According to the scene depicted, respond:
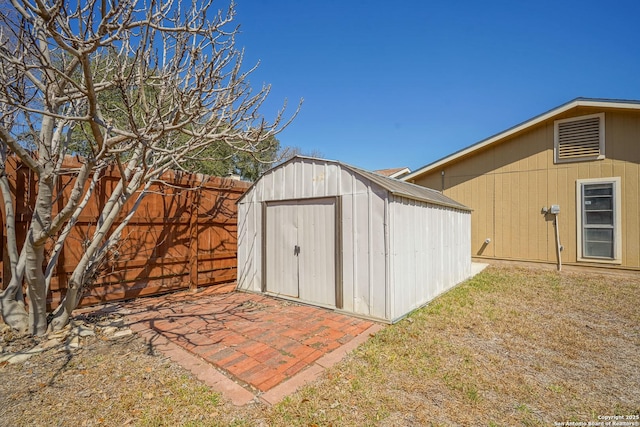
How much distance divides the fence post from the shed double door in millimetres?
1592

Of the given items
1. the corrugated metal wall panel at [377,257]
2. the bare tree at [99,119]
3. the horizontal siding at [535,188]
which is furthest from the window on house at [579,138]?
the bare tree at [99,119]

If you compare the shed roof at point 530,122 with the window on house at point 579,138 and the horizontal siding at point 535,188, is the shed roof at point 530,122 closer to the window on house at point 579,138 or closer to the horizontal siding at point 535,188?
the horizontal siding at point 535,188

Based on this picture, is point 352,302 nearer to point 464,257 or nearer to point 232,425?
point 232,425

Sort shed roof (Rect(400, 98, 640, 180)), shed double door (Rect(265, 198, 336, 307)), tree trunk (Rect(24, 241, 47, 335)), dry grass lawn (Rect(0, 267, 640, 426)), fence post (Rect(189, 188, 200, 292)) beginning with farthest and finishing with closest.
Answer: shed roof (Rect(400, 98, 640, 180)) < fence post (Rect(189, 188, 200, 292)) < shed double door (Rect(265, 198, 336, 307)) < tree trunk (Rect(24, 241, 47, 335)) < dry grass lawn (Rect(0, 267, 640, 426))

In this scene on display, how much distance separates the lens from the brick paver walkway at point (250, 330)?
2990mm

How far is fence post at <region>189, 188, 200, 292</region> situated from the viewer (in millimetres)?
6125

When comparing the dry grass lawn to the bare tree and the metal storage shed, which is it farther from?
the bare tree

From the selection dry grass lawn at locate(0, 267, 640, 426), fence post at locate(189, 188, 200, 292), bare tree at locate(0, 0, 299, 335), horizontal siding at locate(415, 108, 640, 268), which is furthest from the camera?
horizontal siding at locate(415, 108, 640, 268)

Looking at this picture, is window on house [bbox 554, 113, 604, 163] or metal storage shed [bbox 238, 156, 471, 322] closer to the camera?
metal storage shed [bbox 238, 156, 471, 322]

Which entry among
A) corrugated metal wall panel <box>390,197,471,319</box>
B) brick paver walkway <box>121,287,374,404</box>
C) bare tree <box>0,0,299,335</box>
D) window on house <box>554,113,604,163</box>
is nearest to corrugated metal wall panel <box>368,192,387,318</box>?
corrugated metal wall panel <box>390,197,471,319</box>

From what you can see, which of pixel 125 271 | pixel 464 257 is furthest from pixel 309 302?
pixel 464 257

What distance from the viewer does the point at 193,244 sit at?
6.16m

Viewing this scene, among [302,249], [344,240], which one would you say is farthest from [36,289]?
[344,240]

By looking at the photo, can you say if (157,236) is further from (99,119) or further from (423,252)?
(423,252)
